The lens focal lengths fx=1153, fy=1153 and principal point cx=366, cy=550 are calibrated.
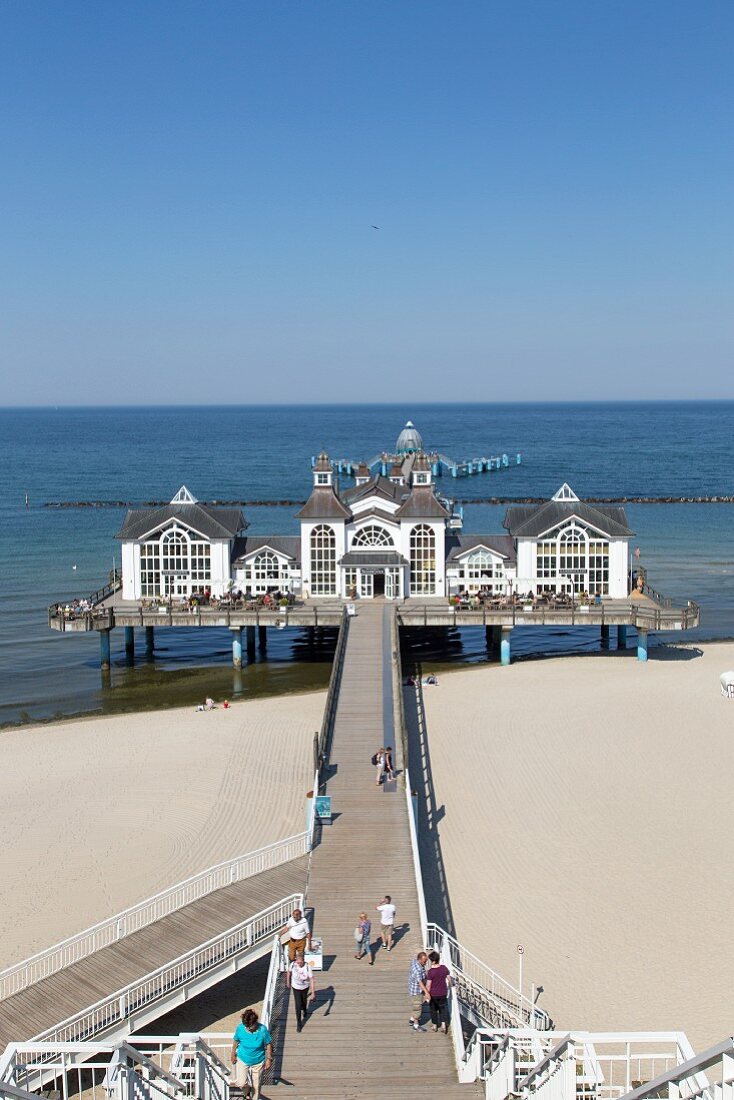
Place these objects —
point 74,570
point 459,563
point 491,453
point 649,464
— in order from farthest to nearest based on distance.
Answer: point 491,453 < point 649,464 < point 74,570 < point 459,563

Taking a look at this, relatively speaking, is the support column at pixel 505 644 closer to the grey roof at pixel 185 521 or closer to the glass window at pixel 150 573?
the grey roof at pixel 185 521

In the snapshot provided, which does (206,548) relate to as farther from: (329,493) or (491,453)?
(491,453)

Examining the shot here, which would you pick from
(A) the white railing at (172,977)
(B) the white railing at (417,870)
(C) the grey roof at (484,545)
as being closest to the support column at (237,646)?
(C) the grey roof at (484,545)

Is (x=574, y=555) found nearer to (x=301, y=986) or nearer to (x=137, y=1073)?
(x=301, y=986)

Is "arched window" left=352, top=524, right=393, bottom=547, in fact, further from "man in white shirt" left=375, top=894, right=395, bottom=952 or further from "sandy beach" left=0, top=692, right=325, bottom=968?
"man in white shirt" left=375, top=894, right=395, bottom=952

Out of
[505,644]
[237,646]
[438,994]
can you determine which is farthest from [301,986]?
[237,646]

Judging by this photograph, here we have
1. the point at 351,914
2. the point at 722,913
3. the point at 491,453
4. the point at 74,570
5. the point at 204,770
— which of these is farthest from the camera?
the point at 491,453

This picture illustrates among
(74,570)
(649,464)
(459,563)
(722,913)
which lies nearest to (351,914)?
(722,913)
